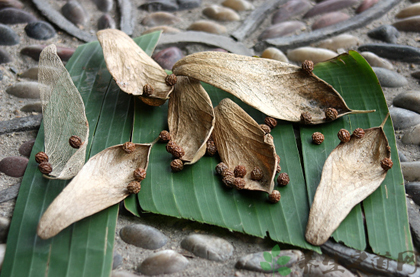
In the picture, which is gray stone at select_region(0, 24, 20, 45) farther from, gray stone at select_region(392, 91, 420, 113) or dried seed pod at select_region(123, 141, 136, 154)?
gray stone at select_region(392, 91, 420, 113)

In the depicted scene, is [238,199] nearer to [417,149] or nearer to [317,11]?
[417,149]

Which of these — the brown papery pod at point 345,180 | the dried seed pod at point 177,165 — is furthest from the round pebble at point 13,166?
the brown papery pod at point 345,180

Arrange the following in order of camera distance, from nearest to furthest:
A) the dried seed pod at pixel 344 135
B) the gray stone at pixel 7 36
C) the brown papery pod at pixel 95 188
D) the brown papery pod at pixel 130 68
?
the brown papery pod at pixel 95 188 → the dried seed pod at pixel 344 135 → the brown papery pod at pixel 130 68 → the gray stone at pixel 7 36

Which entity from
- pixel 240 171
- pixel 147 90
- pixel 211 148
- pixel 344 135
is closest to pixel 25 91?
pixel 147 90

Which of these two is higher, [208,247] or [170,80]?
[170,80]

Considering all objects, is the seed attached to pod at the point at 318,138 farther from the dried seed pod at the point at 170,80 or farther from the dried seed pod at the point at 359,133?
the dried seed pod at the point at 170,80

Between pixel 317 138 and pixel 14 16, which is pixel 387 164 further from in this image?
pixel 14 16

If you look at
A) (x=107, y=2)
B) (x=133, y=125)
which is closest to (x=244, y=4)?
(x=107, y=2)
